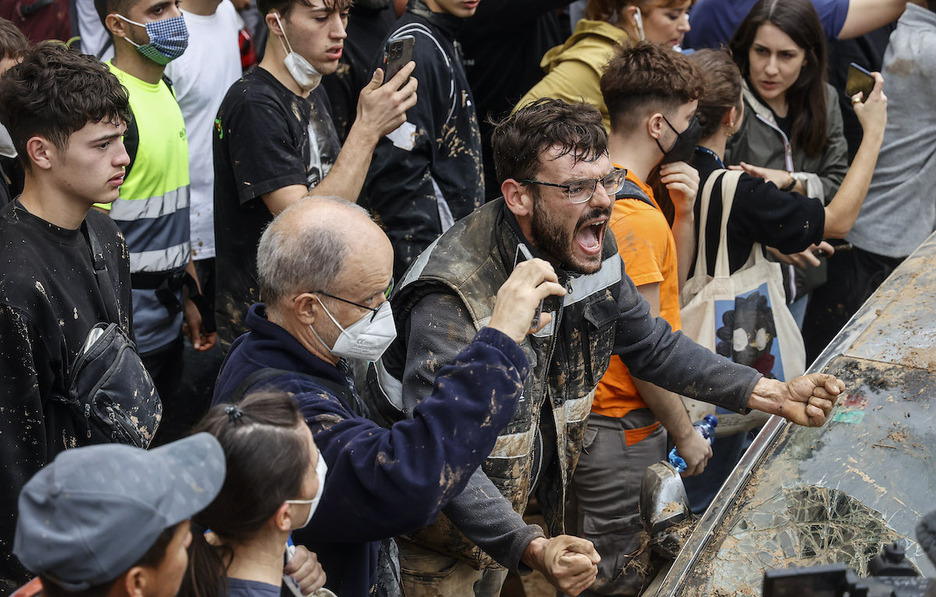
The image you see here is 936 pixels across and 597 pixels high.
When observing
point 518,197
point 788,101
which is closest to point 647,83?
point 518,197

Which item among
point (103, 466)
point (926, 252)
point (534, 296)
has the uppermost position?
point (103, 466)

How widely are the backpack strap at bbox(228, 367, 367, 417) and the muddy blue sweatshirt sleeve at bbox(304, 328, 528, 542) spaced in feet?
0.37

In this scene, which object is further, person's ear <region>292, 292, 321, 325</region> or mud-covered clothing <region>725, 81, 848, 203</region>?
mud-covered clothing <region>725, 81, 848, 203</region>

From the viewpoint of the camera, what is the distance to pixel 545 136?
2.58 m

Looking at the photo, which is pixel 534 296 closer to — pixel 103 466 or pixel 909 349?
pixel 103 466

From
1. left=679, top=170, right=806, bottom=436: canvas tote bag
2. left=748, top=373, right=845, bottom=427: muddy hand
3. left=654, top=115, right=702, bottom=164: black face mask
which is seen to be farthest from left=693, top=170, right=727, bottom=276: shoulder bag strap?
left=748, top=373, right=845, bottom=427: muddy hand

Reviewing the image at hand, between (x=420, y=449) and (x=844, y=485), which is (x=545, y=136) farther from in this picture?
(x=844, y=485)

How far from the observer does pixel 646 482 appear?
2.91m

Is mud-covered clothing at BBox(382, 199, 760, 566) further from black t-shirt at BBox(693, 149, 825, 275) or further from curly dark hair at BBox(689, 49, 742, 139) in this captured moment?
curly dark hair at BBox(689, 49, 742, 139)

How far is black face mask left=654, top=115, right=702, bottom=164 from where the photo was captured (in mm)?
3282

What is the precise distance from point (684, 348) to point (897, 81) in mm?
2417

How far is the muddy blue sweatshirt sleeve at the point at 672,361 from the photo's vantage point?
114 inches

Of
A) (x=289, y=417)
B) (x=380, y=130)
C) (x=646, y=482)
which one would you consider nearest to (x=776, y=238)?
(x=646, y=482)

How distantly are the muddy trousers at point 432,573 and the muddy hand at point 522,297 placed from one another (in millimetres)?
888
